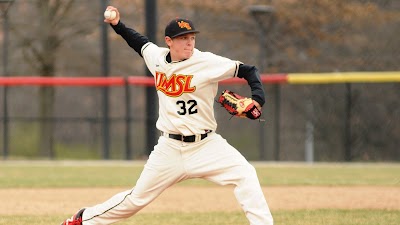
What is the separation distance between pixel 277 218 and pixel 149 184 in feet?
7.15

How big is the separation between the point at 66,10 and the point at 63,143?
9.68ft

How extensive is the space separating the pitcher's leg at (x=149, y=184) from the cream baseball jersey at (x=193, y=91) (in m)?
0.17

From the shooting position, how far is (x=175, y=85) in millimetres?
5578

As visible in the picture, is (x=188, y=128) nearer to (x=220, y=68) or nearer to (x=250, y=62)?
(x=220, y=68)

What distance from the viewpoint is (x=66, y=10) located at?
18.3 metres

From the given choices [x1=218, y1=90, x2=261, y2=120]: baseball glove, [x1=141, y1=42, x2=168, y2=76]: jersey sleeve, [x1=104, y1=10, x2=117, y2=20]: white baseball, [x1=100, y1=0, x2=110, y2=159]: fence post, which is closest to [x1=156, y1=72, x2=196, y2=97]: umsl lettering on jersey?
[x1=141, y1=42, x2=168, y2=76]: jersey sleeve

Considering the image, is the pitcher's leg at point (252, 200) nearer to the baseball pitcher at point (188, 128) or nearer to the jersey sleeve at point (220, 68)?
the baseball pitcher at point (188, 128)

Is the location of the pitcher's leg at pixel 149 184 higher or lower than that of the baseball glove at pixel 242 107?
lower

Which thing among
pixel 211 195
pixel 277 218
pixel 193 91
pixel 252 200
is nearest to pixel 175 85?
pixel 193 91

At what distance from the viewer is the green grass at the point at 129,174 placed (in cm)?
1101

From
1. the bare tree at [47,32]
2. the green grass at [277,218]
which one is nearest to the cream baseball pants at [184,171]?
the green grass at [277,218]

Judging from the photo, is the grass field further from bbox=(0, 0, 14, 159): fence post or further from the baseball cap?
bbox=(0, 0, 14, 159): fence post

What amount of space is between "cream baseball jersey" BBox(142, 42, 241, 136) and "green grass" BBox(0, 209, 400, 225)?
180cm

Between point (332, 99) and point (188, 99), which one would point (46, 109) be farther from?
point (188, 99)
